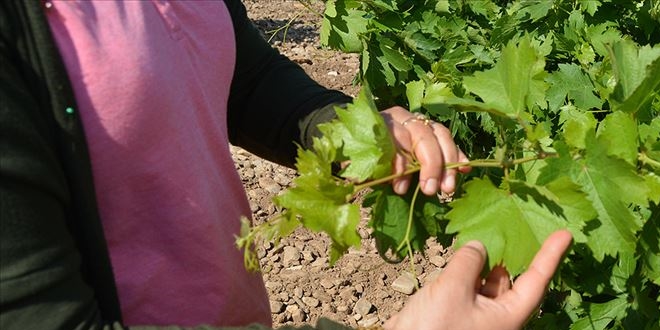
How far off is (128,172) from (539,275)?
1.98 ft

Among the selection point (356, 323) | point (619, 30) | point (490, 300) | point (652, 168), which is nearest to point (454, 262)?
point (490, 300)

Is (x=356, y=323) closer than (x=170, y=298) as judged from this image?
No

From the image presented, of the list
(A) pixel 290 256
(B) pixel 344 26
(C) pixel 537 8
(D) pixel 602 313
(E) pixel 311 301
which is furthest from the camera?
(A) pixel 290 256

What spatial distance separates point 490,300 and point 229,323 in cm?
47

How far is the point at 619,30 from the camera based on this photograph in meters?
2.68

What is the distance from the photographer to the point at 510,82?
1.32 metres

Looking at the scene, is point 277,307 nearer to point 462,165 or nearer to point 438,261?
point 438,261

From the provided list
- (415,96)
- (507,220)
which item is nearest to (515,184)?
(507,220)

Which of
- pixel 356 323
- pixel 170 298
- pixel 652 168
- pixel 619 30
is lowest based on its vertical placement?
pixel 356 323

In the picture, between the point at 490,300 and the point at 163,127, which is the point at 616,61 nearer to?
the point at 490,300

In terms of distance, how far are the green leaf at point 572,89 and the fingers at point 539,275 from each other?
1221 millimetres

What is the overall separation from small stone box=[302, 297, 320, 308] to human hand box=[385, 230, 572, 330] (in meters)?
2.54

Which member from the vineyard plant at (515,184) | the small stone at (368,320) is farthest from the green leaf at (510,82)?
the small stone at (368,320)

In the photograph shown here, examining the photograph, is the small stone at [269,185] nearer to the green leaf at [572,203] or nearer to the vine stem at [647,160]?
the vine stem at [647,160]
